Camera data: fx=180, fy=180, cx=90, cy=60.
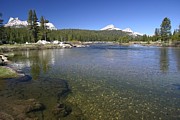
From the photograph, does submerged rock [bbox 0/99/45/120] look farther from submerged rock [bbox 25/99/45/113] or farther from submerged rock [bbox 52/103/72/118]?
submerged rock [bbox 52/103/72/118]

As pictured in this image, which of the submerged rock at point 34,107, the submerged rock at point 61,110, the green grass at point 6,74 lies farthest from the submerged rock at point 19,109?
the green grass at point 6,74

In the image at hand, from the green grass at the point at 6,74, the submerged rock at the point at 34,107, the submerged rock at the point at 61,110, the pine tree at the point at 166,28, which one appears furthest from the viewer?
the pine tree at the point at 166,28

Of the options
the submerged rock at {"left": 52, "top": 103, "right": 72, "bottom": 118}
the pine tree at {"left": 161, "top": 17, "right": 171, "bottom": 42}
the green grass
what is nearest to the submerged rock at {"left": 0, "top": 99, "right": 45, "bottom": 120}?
the submerged rock at {"left": 52, "top": 103, "right": 72, "bottom": 118}

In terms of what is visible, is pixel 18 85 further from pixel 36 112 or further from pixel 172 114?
pixel 172 114

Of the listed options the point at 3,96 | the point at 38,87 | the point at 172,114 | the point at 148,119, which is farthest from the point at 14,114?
the point at 172,114

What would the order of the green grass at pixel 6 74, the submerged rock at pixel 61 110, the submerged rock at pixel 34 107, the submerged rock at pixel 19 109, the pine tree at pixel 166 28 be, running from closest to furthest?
1. the submerged rock at pixel 19 109
2. the submerged rock at pixel 61 110
3. the submerged rock at pixel 34 107
4. the green grass at pixel 6 74
5. the pine tree at pixel 166 28

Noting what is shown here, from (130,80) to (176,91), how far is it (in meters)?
5.96

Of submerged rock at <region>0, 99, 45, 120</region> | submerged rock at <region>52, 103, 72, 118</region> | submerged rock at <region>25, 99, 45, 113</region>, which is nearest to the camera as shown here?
submerged rock at <region>0, 99, 45, 120</region>

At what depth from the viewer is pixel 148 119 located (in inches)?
484

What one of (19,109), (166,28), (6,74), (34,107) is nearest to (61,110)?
(34,107)

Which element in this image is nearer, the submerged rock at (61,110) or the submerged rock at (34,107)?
the submerged rock at (61,110)

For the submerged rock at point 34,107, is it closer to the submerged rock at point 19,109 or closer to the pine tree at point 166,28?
the submerged rock at point 19,109

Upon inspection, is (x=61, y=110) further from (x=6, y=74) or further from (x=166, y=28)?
(x=166, y=28)

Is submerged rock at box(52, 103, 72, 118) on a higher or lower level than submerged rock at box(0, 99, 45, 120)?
lower
